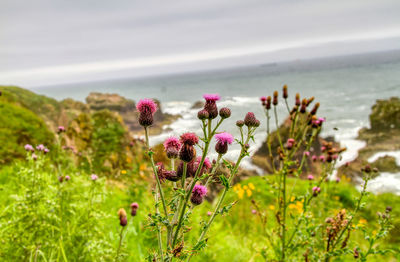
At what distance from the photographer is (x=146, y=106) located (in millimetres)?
1478

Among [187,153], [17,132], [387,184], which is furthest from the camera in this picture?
[387,184]

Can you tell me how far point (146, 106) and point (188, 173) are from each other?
0.44 meters

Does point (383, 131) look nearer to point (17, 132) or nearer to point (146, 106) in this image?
point (17, 132)

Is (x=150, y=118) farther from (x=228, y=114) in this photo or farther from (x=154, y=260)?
(x=154, y=260)

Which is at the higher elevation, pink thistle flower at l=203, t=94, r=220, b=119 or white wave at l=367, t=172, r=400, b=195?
pink thistle flower at l=203, t=94, r=220, b=119

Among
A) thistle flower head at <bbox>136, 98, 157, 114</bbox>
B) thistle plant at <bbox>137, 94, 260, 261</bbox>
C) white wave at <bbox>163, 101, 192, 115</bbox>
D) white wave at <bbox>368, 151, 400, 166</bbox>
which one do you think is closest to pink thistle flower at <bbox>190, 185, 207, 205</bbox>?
thistle plant at <bbox>137, 94, 260, 261</bbox>

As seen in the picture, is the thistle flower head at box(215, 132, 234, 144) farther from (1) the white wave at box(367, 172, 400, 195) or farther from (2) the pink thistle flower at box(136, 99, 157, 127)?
(1) the white wave at box(367, 172, 400, 195)

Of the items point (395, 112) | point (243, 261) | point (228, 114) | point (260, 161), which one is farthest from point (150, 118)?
point (395, 112)

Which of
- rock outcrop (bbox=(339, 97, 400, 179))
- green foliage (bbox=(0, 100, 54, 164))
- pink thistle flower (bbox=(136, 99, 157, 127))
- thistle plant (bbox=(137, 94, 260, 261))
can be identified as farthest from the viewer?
rock outcrop (bbox=(339, 97, 400, 179))

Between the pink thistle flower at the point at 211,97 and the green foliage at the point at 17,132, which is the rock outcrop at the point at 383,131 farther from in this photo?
the pink thistle flower at the point at 211,97

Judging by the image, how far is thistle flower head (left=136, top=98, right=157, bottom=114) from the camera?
1.46 metres

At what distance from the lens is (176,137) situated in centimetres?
149

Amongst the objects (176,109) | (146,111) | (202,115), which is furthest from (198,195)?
(176,109)

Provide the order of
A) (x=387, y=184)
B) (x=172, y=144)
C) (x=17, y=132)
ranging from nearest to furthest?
(x=172, y=144)
(x=17, y=132)
(x=387, y=184)
